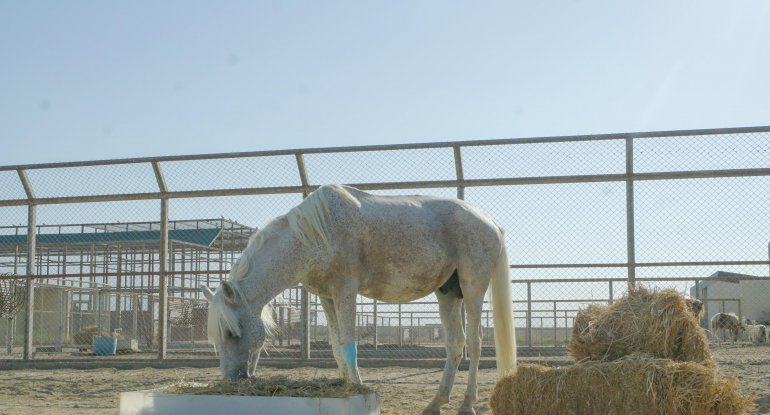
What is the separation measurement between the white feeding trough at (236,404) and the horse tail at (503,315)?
1.67m

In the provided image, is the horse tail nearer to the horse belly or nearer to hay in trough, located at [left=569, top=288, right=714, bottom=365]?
the horse belly

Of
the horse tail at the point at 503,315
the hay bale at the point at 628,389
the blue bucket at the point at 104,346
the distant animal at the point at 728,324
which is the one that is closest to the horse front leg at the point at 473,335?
the horse tail at the point at 503,315

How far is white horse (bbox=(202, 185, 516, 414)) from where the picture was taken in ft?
15.8

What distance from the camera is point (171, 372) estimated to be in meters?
8.98

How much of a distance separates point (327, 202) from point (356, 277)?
1.78 feet

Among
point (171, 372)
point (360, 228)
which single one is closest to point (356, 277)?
point (360, 228)

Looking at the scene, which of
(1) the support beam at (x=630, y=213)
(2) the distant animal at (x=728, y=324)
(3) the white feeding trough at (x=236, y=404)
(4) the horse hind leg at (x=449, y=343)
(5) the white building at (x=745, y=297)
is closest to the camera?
(3) the white feeding trough at (x=236, y=404)

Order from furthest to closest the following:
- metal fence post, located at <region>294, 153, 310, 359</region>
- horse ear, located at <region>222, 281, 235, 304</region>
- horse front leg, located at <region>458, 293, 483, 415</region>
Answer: metal fence post, located at <region>294, 153, 310, 359</region>, horse front leg, located at <region>458, 293, 483, 415</region>, horse ear, located at <region>222, 281, 235, 304</region>

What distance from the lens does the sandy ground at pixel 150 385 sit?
6.12 metres

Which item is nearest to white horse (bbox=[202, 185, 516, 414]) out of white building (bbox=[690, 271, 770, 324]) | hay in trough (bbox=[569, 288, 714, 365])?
hay in trough (bbox=[569, 288, 714, 365])

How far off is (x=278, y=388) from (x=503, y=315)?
2.20 metres

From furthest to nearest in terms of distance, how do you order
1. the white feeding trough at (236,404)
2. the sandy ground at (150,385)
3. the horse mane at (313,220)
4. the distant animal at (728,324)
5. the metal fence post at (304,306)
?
the distant animal at (728,324) < the metal fence post at (304,306) < the sandy ground at (150,385) < the horse mane at (313,220) < the white feeding trough at (236,404)

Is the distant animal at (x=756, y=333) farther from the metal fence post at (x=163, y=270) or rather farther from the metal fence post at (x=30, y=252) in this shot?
the metal fence post at (x=30, y=252)

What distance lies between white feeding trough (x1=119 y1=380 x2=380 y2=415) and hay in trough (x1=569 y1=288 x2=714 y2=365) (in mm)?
1495
